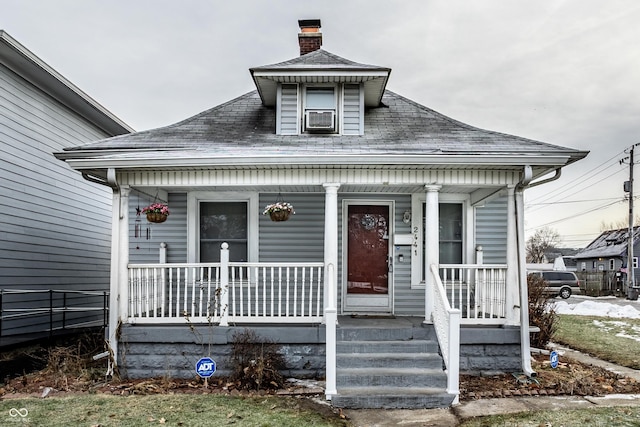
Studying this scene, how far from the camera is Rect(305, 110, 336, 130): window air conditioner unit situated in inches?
374

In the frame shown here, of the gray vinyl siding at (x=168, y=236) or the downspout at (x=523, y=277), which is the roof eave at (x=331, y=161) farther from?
the gray vinyl siding at (x=168, y=236)

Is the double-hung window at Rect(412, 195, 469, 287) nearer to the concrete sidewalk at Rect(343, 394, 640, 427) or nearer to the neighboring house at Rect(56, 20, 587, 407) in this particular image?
the neighboring house at Rect(56, 20, 587, 407)

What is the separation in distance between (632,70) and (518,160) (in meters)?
9.32

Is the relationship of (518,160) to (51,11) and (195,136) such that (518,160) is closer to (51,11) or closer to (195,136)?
(195,136)

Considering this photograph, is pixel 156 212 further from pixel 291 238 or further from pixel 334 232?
pixel 334 232

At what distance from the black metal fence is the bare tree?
2574 inches

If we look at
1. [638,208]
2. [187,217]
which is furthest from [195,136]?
[638,208]

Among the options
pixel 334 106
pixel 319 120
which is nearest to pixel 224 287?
pixel 319 120

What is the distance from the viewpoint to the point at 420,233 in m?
9.08

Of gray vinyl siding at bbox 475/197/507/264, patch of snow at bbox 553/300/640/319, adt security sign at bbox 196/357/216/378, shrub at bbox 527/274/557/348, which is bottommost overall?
patch of snow at bbox 553/300/640/319

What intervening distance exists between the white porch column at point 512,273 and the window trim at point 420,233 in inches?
60.7

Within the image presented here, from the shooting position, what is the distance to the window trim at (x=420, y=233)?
905 centimetres

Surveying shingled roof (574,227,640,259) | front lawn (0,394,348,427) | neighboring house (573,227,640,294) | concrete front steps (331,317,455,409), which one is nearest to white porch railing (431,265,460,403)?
concrete front steps (331,317,455,409)

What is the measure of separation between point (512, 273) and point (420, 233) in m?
2.00
